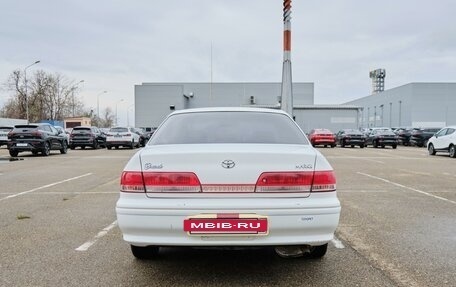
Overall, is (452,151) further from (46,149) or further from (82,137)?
(82,137)

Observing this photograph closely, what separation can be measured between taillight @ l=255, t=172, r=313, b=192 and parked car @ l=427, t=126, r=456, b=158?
19.9 meters

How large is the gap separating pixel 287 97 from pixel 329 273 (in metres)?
29.3

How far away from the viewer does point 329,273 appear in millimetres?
4066

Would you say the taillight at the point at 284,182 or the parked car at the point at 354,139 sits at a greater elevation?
the taillight at the point at 284,182

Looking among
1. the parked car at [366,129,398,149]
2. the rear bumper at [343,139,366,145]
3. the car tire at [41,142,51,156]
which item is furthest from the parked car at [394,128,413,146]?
the car tire at [41,142,51,156]

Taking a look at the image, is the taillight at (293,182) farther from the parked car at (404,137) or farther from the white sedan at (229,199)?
the parked car at (404,137)

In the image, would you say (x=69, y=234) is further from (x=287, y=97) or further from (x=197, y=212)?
(x=287, y=97)

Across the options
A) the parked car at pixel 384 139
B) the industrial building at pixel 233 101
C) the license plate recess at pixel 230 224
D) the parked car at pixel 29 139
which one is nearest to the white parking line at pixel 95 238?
the license plate recess at pixel 230 224

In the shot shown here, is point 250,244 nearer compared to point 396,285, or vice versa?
point 250,244

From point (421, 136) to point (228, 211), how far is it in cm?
3381

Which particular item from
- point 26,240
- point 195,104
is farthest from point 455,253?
point 195,104

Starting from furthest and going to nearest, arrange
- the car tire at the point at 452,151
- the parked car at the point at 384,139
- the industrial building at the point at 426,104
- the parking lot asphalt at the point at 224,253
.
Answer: the industrial building at the point at 426,104 < the parked car at the point at 384,139 < the car tire at the point at 452,151 < the parking lot asphalt at the point at 224,253

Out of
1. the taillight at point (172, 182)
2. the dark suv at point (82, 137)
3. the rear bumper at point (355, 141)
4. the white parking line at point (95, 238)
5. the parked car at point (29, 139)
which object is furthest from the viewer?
the rear bumper at point (355, 141)

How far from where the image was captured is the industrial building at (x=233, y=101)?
61.1 m
